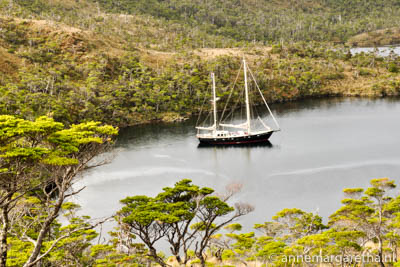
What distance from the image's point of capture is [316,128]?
7856 centimetres

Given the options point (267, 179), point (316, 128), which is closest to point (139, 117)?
point (316, 128)

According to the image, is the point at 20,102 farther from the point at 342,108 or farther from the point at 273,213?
the point at 342,108

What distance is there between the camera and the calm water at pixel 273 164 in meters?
46.4

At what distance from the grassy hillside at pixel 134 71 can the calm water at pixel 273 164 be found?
47.0 feet

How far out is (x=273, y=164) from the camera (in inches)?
2323

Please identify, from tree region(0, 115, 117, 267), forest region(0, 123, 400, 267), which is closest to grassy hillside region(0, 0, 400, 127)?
forest region(0, 123, 400, 267)

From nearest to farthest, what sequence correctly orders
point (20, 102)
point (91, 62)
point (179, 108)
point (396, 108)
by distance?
point (20, 102), point (396, 108), point (179, 108), point (91, 62)

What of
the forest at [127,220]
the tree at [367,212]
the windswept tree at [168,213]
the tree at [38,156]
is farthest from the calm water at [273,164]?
the tree at [38,156]

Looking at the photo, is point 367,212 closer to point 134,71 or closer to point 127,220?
point 127,220

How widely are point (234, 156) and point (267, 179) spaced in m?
14.9

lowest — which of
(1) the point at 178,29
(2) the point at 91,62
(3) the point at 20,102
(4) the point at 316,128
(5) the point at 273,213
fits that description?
(5) the point at 273,213

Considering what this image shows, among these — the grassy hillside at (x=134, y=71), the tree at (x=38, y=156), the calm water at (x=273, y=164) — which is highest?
the grassy hillside at (x=134, y=71)

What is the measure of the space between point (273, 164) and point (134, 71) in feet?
214

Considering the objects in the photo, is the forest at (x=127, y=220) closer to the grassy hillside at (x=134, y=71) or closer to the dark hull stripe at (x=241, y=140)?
the dark hull stripe at (x=241, y=140)
